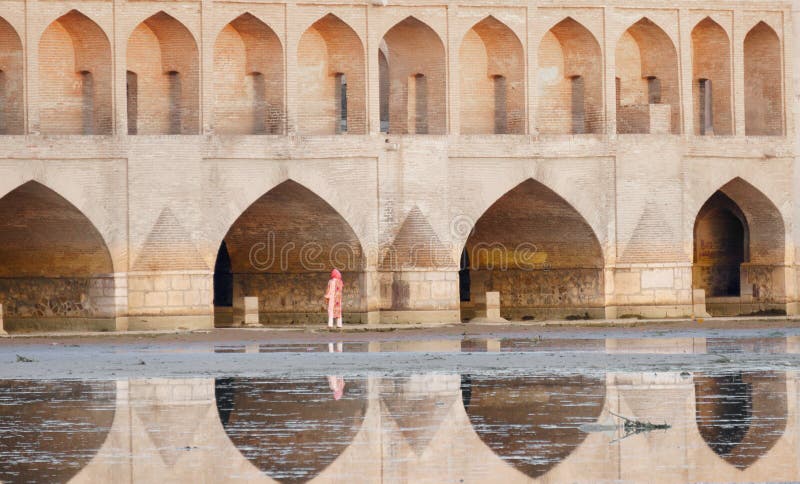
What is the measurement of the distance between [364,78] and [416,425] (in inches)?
643

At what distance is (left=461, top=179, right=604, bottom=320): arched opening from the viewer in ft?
92.7

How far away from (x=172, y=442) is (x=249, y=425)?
936 mm

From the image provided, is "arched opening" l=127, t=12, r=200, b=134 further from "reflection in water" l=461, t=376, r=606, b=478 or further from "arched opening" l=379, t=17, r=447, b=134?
"reflection in water" l=461, t=376, r=606, b=478

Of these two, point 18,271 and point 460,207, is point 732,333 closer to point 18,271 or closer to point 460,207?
point 460,207

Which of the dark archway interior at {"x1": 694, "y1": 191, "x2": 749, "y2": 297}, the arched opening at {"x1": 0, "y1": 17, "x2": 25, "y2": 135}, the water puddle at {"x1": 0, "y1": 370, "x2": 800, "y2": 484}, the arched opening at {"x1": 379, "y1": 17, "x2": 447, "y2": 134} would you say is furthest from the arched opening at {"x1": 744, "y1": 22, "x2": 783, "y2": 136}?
the water puddle at {"x1": 0, "y1": 370, "x2": 800, "y2": 484}

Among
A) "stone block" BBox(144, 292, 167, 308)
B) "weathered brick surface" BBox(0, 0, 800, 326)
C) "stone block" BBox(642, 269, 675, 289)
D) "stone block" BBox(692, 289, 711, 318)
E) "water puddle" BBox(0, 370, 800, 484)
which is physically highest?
"weathered brick surface" BBox(0, 0, 800, 326)

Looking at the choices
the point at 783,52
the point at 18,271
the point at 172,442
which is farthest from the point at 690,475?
the point at 783,52

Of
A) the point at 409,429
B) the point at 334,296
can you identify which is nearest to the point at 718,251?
the point at 334,296

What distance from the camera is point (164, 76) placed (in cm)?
2731

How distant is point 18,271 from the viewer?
27094mm

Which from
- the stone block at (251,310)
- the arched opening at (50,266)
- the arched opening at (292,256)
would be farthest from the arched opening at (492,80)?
the arched opening at (50,266)

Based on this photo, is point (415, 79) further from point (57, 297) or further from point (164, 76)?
point (57, 297)

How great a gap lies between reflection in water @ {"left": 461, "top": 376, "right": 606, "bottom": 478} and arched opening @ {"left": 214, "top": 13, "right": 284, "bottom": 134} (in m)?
12.8

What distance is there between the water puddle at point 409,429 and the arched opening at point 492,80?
42.7 feet
